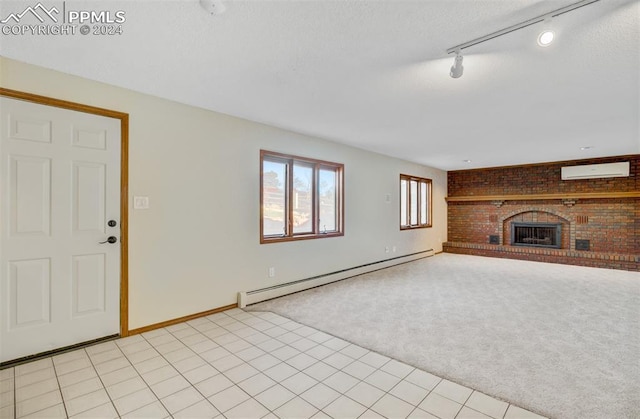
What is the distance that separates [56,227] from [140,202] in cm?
65

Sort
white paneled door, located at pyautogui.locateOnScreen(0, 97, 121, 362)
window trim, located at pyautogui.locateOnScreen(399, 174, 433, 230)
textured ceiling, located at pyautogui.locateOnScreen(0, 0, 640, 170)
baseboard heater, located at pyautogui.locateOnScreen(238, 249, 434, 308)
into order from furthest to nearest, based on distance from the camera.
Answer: window trim, located at pyautogui.locateOnScreen(399, 174, 433, 230) < baseboard heater, located at pyautogui.locateOnScreen(238, 249, 434, 308) < white paneled door, located at pyautogui.locateOnScreen(0, 97, 121, 362) < textured ceiling, located at pyautogui.locateOnScreen(0, 0, 640, 170)

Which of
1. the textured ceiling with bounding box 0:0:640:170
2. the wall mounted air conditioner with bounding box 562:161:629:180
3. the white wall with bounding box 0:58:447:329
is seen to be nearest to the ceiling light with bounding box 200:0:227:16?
the textured ceiling with bounding box 0:0:640:170

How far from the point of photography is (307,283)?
176 inches

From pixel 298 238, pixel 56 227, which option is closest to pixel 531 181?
pixel 298 238

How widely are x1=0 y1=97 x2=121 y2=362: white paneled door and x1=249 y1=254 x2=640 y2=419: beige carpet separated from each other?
1.70 m

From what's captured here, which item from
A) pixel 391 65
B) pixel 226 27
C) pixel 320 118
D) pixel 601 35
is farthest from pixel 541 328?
pixel 226 27

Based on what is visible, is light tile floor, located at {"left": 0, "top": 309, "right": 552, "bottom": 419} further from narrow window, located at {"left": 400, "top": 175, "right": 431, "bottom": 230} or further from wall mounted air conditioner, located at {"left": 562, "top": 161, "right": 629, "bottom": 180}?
wall mounted air conditioner, located at {"left": 562, "top": 161, "right": 629, "bottom": 180}

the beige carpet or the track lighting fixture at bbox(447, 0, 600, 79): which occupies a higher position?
the track lighting fixture at bbox(447, 0, 600, 79)

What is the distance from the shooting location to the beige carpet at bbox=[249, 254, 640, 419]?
203 cm

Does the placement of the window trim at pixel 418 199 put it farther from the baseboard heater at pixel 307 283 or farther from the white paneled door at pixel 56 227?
the white paneled door at pixel 56 227

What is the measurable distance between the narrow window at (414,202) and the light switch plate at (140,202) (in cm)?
510

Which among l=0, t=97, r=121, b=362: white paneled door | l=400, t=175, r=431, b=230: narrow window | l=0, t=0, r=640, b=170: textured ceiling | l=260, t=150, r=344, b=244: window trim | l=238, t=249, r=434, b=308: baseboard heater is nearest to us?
l=0, t=0, r=640, b=170: textured ceiling

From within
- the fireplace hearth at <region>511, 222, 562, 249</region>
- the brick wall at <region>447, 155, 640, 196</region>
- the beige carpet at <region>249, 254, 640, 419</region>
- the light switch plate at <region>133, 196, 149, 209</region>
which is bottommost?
the beige carpet at <region>249, 254, 640, 419</region>

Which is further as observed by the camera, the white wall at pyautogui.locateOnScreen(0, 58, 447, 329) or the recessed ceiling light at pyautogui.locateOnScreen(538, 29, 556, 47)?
the white wall at pyautogui.locateOnScreen(0, 58, 447, 329)
